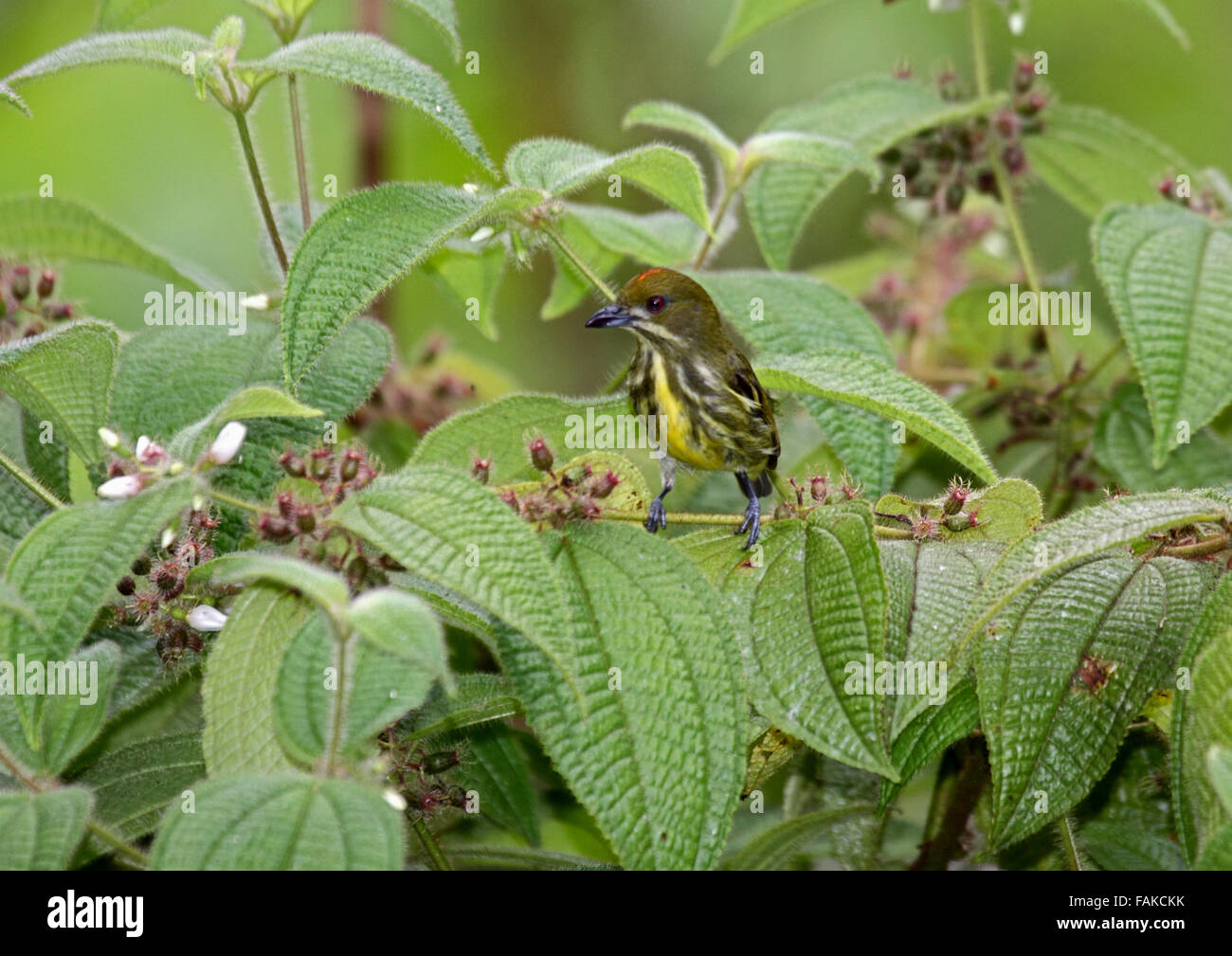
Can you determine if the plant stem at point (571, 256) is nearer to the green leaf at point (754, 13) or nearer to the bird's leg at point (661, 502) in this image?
the bird's leg at point (661, 502)

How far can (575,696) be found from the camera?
56.6 inches

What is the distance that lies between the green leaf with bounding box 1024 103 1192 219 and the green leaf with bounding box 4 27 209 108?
177 centimetres

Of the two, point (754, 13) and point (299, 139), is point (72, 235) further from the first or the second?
point (754, 13)

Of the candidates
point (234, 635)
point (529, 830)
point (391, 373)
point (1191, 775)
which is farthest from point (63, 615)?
point (391, 373)

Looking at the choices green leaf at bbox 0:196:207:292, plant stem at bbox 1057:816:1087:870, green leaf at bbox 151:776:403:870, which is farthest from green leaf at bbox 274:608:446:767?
green leaf at bbox 0:196:207:292

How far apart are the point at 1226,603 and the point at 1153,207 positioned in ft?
3.17

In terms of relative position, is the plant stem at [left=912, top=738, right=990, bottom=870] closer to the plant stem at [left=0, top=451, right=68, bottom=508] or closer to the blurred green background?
the plant stem at [left=0, top=451, right=68, bottom=508]

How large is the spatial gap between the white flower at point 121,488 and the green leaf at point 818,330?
3.08 ft

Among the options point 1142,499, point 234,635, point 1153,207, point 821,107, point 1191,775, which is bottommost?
point 1191,775

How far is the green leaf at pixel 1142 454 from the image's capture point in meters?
2.31

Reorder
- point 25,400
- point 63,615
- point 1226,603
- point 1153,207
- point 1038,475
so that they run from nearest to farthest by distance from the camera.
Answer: point 63,615 < point 1226,603 < point 25,400 < point 1153,207 < point 1038,475

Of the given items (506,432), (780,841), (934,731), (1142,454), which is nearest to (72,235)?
(506,432)

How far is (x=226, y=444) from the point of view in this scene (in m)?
1.56
